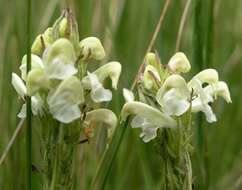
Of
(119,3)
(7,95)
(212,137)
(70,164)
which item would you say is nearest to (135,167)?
(212,137)

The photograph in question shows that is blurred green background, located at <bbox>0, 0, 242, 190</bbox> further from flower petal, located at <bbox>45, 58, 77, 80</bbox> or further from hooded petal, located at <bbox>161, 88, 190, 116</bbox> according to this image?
flower petal, located at <bbox>45, 58, 77, 80</bbox>

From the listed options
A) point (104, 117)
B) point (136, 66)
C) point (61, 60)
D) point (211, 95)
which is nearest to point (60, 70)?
point (61, 60)

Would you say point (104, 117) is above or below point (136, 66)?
below

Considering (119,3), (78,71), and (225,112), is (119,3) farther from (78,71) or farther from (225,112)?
(78,71)

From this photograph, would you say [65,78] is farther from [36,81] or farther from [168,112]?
[168,112]

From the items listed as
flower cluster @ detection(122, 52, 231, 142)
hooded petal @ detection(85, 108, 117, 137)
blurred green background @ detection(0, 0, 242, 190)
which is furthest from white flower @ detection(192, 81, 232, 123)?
blurred green background @ detection(0, 0, 242, 190)

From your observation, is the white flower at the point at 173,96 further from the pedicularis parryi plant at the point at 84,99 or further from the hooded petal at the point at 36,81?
the hooded petal at the point at 36,81
